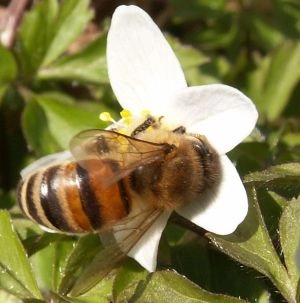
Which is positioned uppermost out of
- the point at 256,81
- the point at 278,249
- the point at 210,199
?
the point at 210,199

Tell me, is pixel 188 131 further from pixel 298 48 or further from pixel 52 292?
pixel 298 48

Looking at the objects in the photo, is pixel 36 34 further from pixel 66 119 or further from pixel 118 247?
pixel 118 247

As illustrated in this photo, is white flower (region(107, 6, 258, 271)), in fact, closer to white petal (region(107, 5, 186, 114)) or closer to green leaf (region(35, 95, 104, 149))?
white petal (region(107, 5, 186, 114))

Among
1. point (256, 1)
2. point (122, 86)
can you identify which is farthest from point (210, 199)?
point (256, 1)

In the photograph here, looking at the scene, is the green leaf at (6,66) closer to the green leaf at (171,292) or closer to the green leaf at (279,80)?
the green leaf at (279,80)

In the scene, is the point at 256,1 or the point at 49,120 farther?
the point at 256,1
